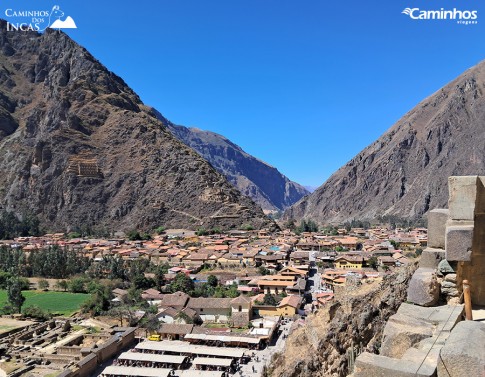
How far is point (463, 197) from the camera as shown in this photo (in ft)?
19.9

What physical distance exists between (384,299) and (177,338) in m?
24.8

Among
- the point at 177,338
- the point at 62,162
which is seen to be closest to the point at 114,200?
the point at 62,162

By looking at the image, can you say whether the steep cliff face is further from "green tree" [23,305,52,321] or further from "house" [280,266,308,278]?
"house" [280,266,308,278]

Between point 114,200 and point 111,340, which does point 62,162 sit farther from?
point 111,340

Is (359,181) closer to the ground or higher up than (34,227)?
higher up

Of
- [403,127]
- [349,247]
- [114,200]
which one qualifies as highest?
[403,127]

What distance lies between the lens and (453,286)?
603cm

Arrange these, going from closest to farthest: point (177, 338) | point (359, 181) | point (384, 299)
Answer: point (384, 299) → point (177, 338) → point (359, 181)

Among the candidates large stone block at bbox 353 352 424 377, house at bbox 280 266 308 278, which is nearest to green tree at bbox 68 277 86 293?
house at bbox 280 266 308 278

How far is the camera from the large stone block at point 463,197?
5.96 metres

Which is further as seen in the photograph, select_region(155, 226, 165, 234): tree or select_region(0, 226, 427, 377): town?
select_region(155, 226, 165, 234): tree

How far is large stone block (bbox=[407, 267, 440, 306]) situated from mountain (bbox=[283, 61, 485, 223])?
131 meters

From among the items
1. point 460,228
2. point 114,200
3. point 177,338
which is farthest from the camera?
point 114,200

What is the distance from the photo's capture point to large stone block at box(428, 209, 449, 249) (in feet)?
21.7
